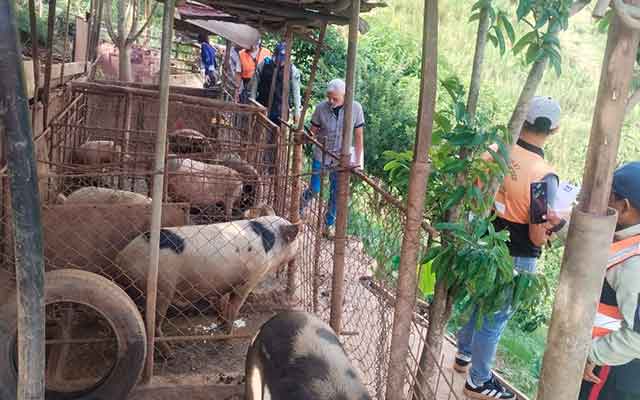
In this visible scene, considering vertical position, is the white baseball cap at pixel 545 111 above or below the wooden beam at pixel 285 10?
below

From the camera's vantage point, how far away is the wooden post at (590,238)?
1459 millimetres

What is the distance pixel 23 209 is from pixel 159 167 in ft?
6.87

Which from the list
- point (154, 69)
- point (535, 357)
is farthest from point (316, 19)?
point (154, 69)

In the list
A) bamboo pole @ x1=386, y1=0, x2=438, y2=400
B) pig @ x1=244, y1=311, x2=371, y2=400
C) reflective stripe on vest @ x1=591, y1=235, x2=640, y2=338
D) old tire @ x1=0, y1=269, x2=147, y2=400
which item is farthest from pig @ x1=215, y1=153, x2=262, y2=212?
reflective stripe on vest @ x1=591, y1=235, x2=640, y2=338

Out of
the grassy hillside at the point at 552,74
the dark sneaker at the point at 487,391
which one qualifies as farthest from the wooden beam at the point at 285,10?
the grassy hillside at the point at 552,74

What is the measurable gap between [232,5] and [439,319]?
3.30 m

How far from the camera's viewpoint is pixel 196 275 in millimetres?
4398

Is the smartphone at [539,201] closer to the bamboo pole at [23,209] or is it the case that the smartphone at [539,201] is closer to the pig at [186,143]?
the bamboo pole at [23,209]

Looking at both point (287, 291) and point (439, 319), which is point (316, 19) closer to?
point (287, 291)

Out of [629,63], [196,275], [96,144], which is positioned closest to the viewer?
[629,63]

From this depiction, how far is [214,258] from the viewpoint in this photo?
176 inches

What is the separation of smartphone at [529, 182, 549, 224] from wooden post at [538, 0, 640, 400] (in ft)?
6.18

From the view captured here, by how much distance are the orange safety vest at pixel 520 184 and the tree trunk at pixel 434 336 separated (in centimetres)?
101

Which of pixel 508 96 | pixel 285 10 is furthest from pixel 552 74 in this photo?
pixel 285 10
